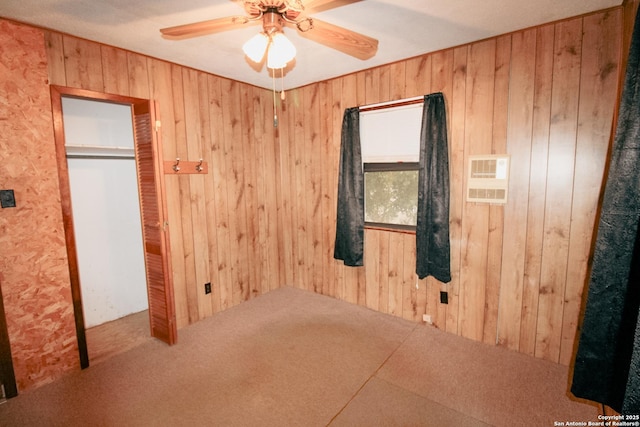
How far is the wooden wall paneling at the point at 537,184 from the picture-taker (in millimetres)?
2312

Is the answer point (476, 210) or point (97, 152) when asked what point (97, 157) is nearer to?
point (97, 152)

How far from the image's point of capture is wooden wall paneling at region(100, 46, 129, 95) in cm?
250

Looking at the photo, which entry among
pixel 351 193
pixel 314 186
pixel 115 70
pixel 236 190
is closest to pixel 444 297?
pixel 351 193

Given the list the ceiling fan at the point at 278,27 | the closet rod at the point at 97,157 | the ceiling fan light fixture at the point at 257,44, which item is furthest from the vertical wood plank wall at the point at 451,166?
the ceiling fan light fixture at the point at 257,44

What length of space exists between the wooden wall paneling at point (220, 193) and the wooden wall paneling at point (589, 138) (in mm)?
3123

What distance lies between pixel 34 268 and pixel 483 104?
11.9 ft

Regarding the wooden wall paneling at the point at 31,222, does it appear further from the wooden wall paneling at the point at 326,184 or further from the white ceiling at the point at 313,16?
the wooden wall paneling at the point at 326,184

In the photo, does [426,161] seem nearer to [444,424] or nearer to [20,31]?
[444,424]

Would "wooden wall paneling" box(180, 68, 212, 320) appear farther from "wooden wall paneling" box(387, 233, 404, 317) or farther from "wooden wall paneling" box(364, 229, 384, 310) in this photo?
"wooden wall paneling" box(387, 233, 404, 317)

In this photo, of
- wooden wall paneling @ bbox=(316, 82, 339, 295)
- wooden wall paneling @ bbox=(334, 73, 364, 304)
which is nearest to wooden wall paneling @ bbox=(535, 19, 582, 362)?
wooden wall paneling @ bbox=(334, 73, 364, 304)

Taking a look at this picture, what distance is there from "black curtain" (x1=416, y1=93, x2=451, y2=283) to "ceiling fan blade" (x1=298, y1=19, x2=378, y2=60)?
1137 millimetres

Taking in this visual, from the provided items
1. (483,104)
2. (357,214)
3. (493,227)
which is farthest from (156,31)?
(493,227)

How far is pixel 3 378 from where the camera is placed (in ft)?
6.88

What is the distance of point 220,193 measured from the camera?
3.39 m
